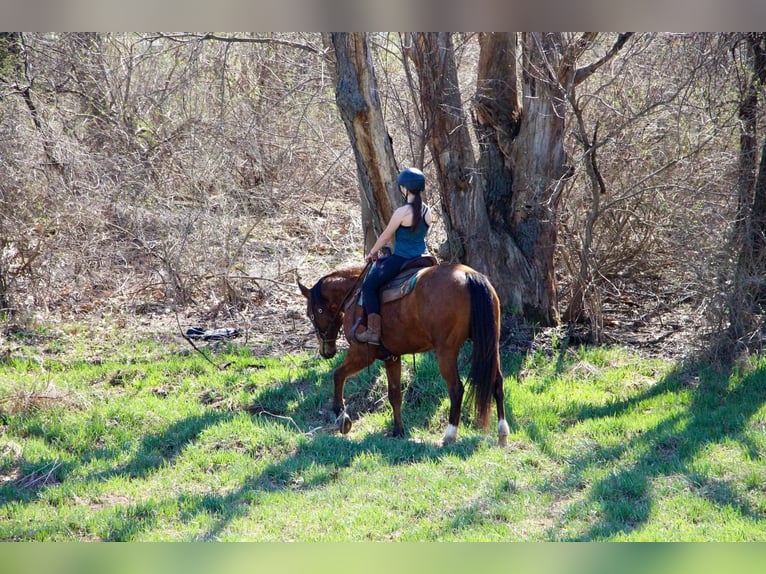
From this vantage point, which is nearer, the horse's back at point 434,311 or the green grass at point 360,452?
the green grass at point 360,452

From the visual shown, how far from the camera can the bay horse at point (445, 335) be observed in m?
7.89

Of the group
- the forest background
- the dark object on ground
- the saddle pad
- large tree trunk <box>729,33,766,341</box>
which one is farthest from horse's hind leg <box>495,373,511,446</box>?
the dark object on ground

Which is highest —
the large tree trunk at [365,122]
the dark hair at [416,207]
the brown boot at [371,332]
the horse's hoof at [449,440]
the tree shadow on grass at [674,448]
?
the large tree trunk at [365,122]

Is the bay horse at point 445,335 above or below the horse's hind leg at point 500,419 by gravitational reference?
above

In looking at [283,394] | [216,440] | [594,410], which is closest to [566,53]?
[594,410]

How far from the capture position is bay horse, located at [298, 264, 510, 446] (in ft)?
25.9

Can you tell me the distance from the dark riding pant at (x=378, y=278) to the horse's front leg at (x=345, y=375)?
65 cm

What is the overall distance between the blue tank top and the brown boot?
2.44 ft

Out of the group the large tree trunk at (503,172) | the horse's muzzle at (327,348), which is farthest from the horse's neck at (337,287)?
the large tree trunk at (503,172)

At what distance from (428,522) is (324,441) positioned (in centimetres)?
233

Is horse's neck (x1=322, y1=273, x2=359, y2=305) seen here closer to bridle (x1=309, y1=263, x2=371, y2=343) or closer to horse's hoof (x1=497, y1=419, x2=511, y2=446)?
bridle (x1=309, y1=263, x2=371, y2=343)

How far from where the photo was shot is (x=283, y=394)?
32.8ft

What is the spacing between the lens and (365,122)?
34.5ft

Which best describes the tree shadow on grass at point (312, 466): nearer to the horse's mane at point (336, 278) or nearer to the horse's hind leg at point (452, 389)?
the horse's hind leg at point (452, 389)
